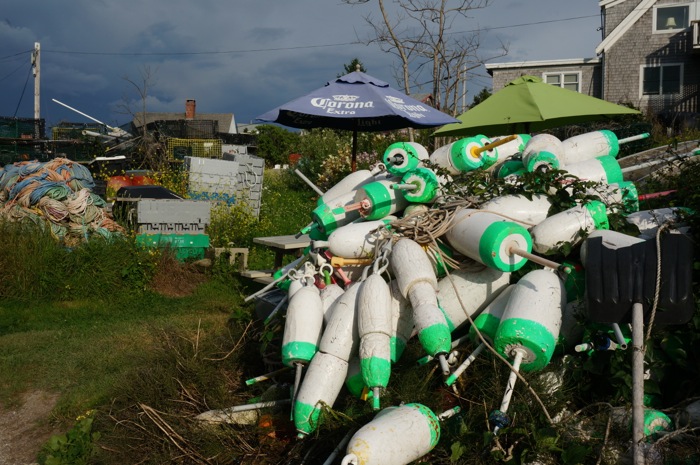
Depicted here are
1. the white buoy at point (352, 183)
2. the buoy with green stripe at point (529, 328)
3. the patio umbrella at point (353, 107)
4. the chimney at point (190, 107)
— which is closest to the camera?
the buoy with green stripe at point (529, 328)

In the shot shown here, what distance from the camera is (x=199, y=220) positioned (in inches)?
358

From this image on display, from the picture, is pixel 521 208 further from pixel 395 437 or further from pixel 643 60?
pixel 643 60

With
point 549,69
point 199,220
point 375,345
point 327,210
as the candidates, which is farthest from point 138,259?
point 549,69

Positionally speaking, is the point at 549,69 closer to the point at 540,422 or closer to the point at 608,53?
the point at 608,53

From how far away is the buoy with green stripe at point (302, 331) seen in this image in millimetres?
3606

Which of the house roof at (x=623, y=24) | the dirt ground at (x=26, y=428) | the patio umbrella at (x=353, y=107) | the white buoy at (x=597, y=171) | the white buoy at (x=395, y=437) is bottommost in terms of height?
the dirt ground at (x=26, y=428)

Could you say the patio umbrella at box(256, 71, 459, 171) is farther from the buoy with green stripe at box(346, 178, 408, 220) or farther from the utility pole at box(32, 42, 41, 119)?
the utility pole at box(32, 42, 41, 119)

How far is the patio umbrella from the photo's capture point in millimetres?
7012

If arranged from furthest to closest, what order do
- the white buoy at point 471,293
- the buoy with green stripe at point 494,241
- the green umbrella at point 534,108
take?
the green umbrella at point 534,108, the white buoy at point 471,293, the buoy with green stripe at point 494,241

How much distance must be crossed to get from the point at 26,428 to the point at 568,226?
392cm

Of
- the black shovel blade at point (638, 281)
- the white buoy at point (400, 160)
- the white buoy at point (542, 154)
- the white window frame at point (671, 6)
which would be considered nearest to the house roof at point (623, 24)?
the white window frame at point (671, 6)

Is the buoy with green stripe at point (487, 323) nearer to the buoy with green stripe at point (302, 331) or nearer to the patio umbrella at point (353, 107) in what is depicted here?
the buoy with green stripe at point (302, 331)

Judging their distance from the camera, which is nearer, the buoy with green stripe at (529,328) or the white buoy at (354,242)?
the buoy with green stripe at (529,328)

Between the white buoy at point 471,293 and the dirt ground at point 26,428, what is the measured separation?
2.81 metres
